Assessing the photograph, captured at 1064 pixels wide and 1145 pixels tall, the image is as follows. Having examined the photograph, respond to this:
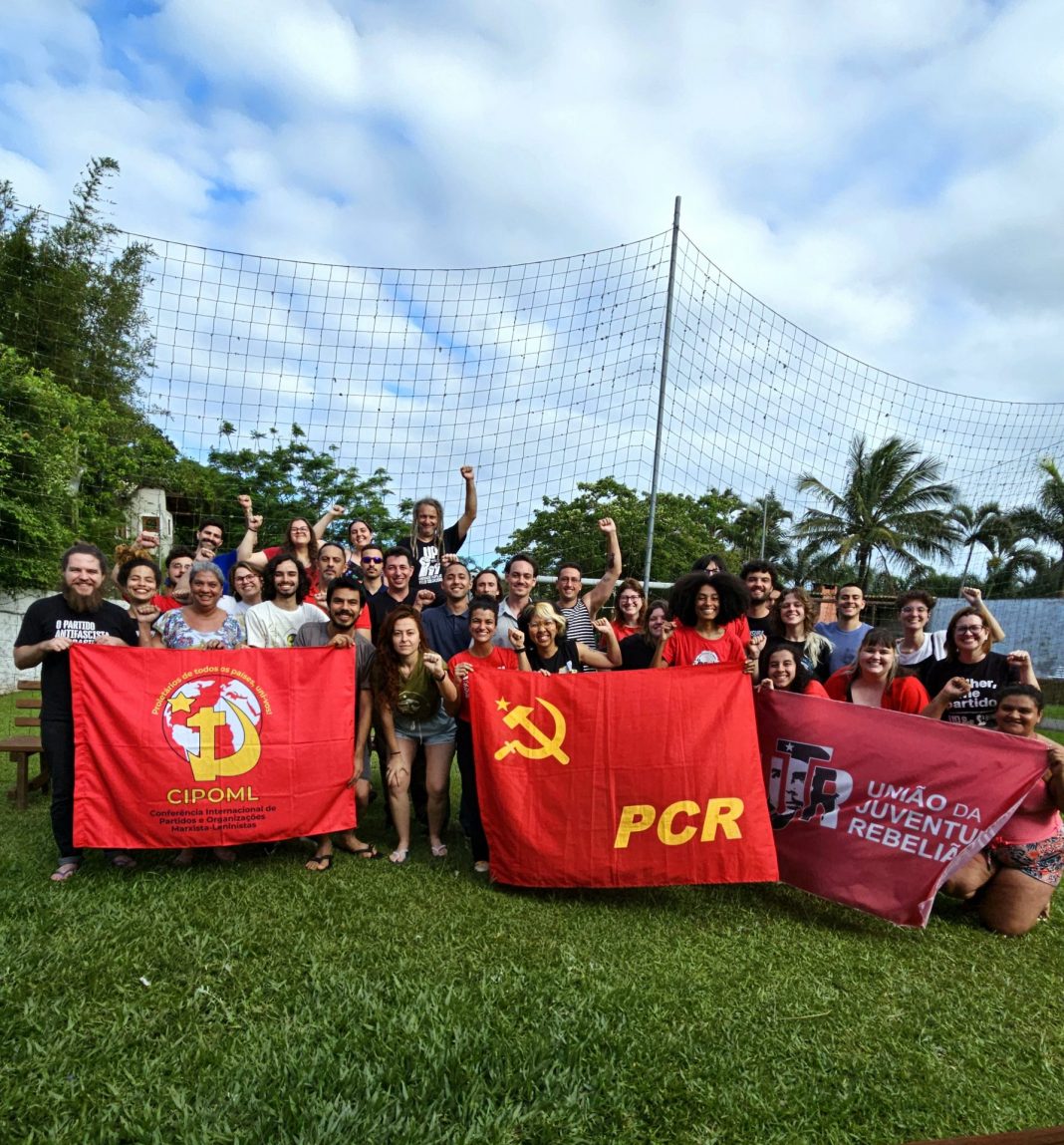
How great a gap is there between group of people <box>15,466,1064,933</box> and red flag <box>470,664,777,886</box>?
0.77 ft

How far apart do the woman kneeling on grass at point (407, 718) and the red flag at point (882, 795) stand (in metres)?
1.93

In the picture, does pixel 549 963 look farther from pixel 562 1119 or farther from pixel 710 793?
pixel 710 793

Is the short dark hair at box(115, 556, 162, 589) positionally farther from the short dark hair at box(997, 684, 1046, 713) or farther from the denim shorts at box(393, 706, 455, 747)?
the short dark hair at box(997, 684, 1046, 713)

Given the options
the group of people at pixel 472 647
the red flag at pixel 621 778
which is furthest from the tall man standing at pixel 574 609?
the red flag at pixel 621 778

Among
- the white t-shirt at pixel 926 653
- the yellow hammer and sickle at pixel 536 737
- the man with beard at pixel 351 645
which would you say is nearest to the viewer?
the yellow hammer and sickle at pixel 536 737

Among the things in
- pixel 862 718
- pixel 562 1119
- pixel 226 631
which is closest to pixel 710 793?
pixel 862 718

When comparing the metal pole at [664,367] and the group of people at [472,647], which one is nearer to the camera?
the group of people at [472,647]

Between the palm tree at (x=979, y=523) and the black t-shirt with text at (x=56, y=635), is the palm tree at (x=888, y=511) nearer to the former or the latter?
the palm tree at (x=979, y=523)

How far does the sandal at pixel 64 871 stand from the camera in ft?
12.5

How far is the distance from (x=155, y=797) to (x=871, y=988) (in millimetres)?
3540

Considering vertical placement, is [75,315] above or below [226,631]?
above

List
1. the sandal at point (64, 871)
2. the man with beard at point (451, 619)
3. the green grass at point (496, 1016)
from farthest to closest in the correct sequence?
the man with beard at point (451, 619) → the sandal at point (64, 871) → the green grass at point (496, 1016)

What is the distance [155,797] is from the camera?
12.6ft

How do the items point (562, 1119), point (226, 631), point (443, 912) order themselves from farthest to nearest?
point (226, 631) < point (443, 912) < point (562, 1119)
